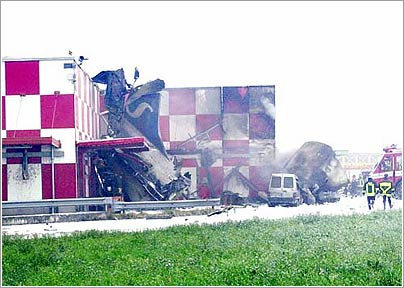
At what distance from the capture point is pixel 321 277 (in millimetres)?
2586

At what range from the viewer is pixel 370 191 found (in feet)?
11.5

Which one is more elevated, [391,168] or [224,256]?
[391,168]

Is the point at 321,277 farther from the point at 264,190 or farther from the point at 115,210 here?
the point at 115,210

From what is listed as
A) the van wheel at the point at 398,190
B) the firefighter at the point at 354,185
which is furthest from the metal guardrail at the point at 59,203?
the van wheel at the point at 398,190

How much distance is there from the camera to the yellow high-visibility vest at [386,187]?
3.36 metres

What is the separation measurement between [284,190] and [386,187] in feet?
2.34

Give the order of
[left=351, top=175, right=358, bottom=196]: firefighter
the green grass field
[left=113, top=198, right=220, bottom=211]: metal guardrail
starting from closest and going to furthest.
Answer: the green grass field → [left=113, top=198, right=220, bottom=211]: metal guardrail → [left=351, top=175, right=358, bottom=196]: firefighter

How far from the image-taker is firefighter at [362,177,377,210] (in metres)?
3.48

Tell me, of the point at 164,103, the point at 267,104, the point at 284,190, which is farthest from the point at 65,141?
the point at 284,190

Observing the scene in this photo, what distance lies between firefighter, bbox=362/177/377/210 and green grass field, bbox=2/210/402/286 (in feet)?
0.84

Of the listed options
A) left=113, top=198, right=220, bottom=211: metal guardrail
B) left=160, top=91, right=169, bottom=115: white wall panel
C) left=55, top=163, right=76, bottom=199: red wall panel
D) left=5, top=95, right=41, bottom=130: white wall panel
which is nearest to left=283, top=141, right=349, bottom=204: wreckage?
left=113, top=198, right=220, bottom=211: metal guardrail

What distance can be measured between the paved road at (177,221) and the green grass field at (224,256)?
0.06 m

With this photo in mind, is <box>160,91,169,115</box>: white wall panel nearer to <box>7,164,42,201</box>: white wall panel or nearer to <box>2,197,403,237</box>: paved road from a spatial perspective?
<box>2,197,403,237</box>: paved road

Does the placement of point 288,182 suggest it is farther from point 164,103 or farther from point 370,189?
point 164,103
